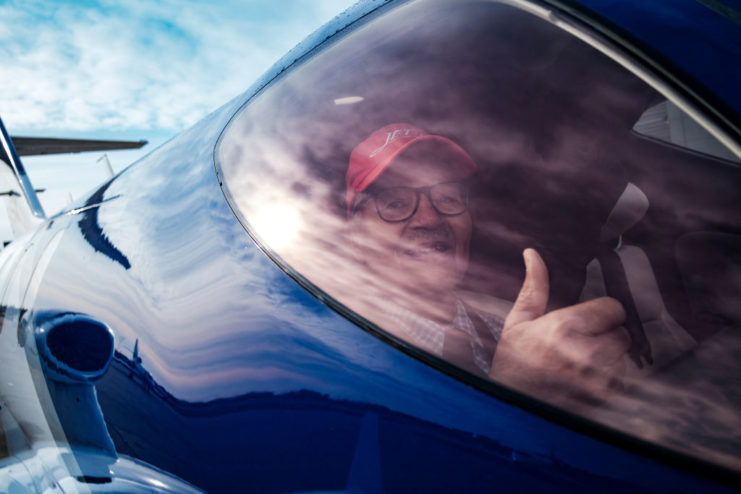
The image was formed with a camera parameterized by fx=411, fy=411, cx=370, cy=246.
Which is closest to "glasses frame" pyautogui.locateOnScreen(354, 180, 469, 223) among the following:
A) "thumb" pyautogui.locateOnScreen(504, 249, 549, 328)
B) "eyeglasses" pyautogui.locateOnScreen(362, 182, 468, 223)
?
"eyeglasses" pyautogui.locateOnScreen(362, 182, 468, 223)

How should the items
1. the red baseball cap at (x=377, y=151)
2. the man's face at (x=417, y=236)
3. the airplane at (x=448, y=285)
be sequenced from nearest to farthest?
the airplane at (x=448, y=285)
the man's face at (x=417, y=236)
the red baseball cap at (x=377, y=151)

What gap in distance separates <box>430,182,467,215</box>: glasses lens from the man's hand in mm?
163

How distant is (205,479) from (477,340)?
1.80 feet

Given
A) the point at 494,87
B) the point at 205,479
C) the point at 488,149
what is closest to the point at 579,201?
the point at 488,149

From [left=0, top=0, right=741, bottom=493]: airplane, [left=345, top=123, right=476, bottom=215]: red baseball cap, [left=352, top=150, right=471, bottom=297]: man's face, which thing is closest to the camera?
[left=0, top=0, right=741, bottom=493]: airplane

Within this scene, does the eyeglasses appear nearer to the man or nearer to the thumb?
the man

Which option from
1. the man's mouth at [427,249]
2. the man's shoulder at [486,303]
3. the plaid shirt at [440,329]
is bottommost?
the plaid shirt at [440,329]

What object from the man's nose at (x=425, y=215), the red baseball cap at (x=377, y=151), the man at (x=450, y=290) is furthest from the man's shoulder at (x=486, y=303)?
the red baseball cap at (x=377, y=151)

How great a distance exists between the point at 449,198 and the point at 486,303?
22 cm

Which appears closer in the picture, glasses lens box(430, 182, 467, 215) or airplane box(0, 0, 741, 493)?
airplane box(0, 0, 741, 493)

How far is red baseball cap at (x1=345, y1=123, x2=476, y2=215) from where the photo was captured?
33.9 inches

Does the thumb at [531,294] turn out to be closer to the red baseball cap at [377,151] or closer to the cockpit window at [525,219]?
the cockpit window at [525,219]

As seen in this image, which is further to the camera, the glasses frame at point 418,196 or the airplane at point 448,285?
the glasses frame at point 418,196

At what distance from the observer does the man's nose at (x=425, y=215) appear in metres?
0.78
